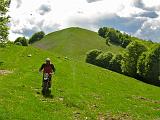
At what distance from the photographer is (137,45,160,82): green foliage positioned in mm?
113000

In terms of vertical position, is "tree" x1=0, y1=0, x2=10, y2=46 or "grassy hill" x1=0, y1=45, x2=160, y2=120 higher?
"tree" x1=0, y1=0, x2=10, y2=46

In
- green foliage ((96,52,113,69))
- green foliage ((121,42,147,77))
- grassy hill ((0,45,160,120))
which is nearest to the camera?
grassy hill ((0,45,160,120))

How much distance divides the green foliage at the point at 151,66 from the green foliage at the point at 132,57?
6.61 meters

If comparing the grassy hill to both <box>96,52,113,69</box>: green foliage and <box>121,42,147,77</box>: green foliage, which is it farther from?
<box>96,52,113,69</box>: green foliage

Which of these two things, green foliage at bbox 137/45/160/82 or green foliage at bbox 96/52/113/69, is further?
green foliage at bbox 96/52/113/69

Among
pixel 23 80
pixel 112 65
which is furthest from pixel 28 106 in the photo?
pixel 112 65

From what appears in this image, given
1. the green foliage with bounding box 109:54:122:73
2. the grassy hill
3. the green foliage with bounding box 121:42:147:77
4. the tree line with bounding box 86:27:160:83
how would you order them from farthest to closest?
the green foliage with bounding box 109:54:122:73 → the green foliage with bounding box 121:42:147:77 → the tree line with bounding box 86:27:160:83 → the grassy hill

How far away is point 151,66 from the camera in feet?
375

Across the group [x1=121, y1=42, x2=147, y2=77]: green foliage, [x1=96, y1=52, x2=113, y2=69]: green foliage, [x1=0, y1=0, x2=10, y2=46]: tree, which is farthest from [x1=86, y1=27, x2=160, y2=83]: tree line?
[x1=0, y1=0, x2=10, y2=46]: tree

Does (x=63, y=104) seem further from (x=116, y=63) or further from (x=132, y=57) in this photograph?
(x=116, y=63)

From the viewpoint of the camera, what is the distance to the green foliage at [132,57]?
125 meters

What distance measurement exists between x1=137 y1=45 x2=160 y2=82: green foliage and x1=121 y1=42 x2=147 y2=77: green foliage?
6609 millimetres

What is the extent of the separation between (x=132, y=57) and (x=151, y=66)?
42.8 feet

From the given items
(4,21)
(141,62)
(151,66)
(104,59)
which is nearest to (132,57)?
(141,62)
